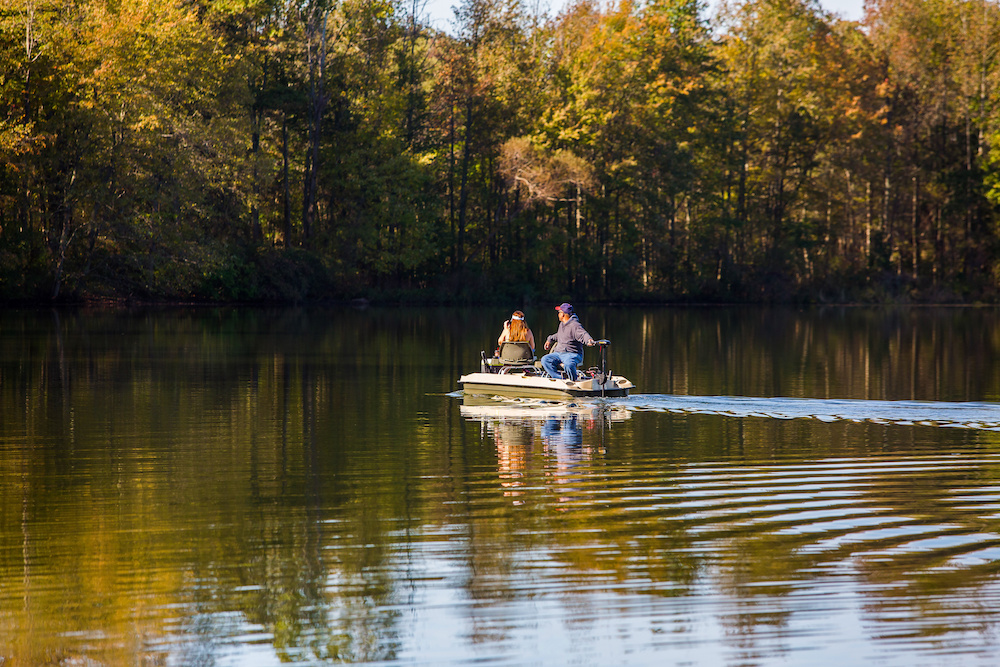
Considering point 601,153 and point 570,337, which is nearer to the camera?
point 570,337

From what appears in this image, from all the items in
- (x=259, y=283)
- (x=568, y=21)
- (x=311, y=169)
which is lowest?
(x=259, y=283)

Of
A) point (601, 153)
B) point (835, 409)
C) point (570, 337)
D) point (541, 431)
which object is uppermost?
point (601, 153)

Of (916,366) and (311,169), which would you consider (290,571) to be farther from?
(311,169)

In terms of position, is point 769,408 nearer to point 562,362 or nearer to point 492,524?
A: point 562,362

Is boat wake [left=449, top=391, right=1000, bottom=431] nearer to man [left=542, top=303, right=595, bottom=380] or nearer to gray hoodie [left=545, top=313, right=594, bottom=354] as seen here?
man [left=542, top=303, right=595, bottom=380]

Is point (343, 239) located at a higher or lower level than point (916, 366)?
higher

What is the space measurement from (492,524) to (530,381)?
10.8 m

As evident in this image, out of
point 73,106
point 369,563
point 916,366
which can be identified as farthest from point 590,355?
point 73,106

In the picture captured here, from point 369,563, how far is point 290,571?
59 cm

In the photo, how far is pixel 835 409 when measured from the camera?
1950 centimetres

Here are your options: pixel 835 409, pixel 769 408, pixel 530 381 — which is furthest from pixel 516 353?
pixel 835 409

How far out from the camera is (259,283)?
6200 centimetres

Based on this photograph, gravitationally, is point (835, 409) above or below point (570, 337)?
below

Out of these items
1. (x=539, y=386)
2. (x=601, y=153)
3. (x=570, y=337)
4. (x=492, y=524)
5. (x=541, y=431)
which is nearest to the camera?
(x=492, y=524)
